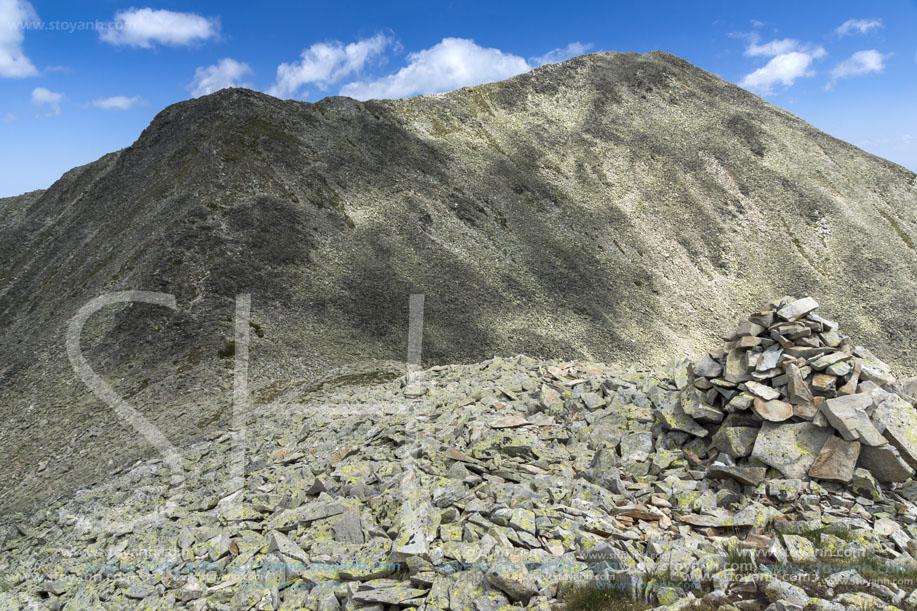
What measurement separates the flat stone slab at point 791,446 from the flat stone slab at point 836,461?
0.21 metres

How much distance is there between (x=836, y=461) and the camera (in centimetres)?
1244

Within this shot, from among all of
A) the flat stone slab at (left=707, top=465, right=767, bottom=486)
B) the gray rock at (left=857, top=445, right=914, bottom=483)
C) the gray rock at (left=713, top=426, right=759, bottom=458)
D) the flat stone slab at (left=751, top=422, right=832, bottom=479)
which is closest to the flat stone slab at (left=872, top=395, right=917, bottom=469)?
the gray rock at (left=857, top=445, right=914, bottom=483)

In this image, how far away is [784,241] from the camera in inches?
2825

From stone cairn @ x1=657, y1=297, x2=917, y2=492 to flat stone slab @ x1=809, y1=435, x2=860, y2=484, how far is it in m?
0.02

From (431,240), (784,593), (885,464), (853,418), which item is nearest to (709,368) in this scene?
(853,418)

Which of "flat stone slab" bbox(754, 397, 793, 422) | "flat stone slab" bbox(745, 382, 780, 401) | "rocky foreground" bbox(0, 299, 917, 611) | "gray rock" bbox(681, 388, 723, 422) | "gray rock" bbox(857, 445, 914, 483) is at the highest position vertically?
"flat stone slab" bbox(745, 382, 780, 401)

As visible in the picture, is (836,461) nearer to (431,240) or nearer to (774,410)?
(774,410)

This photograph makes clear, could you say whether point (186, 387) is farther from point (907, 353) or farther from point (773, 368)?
point (907, 353)

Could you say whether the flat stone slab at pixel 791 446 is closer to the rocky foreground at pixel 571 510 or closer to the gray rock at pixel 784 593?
the rocky foreground at pixel 571 510

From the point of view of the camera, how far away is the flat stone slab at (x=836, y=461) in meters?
12.3

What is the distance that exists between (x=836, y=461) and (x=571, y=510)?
22.3 ft

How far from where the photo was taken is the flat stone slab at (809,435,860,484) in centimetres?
1227

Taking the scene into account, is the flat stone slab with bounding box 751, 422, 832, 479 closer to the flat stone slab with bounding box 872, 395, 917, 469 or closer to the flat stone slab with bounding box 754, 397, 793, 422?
the flat stone slab with bounding box 754, 397, 793, 422

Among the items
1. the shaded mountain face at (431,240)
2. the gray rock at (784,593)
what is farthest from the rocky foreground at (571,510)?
the shaded mountain face at (431,240)
